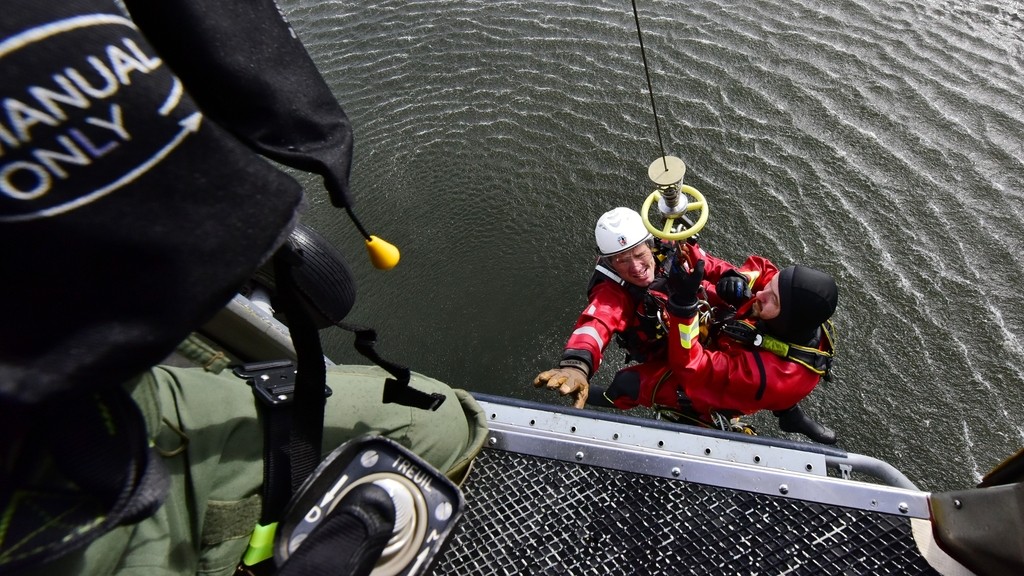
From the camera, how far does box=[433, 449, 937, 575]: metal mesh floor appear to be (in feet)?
5.80

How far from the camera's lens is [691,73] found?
6562mm

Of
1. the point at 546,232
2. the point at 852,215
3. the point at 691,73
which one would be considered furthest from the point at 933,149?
the point at 546,232

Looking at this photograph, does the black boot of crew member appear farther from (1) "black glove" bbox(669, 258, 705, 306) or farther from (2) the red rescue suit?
(1) "black glove" bbox(669, 258, 705, 306)

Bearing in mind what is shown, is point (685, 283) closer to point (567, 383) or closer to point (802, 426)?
point (567, 383)

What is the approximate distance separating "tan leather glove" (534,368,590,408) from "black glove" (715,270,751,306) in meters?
1.01

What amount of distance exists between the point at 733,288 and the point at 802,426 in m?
1.13

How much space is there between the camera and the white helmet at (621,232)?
11.9 feet

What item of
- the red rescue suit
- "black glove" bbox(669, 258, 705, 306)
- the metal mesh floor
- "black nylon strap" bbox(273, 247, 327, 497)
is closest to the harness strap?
the red rescue suit

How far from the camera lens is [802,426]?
13.2ft

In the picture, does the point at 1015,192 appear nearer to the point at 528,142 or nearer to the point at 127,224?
the point at 528,142

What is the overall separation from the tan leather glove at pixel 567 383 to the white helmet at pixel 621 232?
773mm

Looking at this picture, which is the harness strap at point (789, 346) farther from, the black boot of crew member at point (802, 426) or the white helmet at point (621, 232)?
the white helmet at point (621, 232)

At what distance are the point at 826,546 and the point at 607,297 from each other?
88.4 inches

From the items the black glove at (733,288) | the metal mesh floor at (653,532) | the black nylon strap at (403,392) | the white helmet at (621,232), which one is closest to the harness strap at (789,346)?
the black glove at (733,288)
